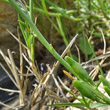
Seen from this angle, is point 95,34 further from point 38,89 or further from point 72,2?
point 38,89

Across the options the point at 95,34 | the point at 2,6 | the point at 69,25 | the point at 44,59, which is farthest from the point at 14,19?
the point at 95,34

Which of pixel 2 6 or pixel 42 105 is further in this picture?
pixel 2 6

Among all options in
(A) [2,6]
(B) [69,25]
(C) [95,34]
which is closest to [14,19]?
(A) [2,6]

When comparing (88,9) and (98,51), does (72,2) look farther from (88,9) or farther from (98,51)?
(98,51)

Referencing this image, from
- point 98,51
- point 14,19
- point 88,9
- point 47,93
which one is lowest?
point 98,51

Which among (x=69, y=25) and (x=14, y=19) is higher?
(x=14, y=19)

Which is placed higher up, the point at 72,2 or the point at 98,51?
the point at 72,2

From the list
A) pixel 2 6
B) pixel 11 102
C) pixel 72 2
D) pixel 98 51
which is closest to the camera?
pixel 11 102

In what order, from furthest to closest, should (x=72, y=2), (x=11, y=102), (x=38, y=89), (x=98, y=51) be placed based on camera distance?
(x=72, y=2), (x=98, y=51), (x=11, y=102), (x=38, y=89)

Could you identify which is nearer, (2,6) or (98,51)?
(2,6)
